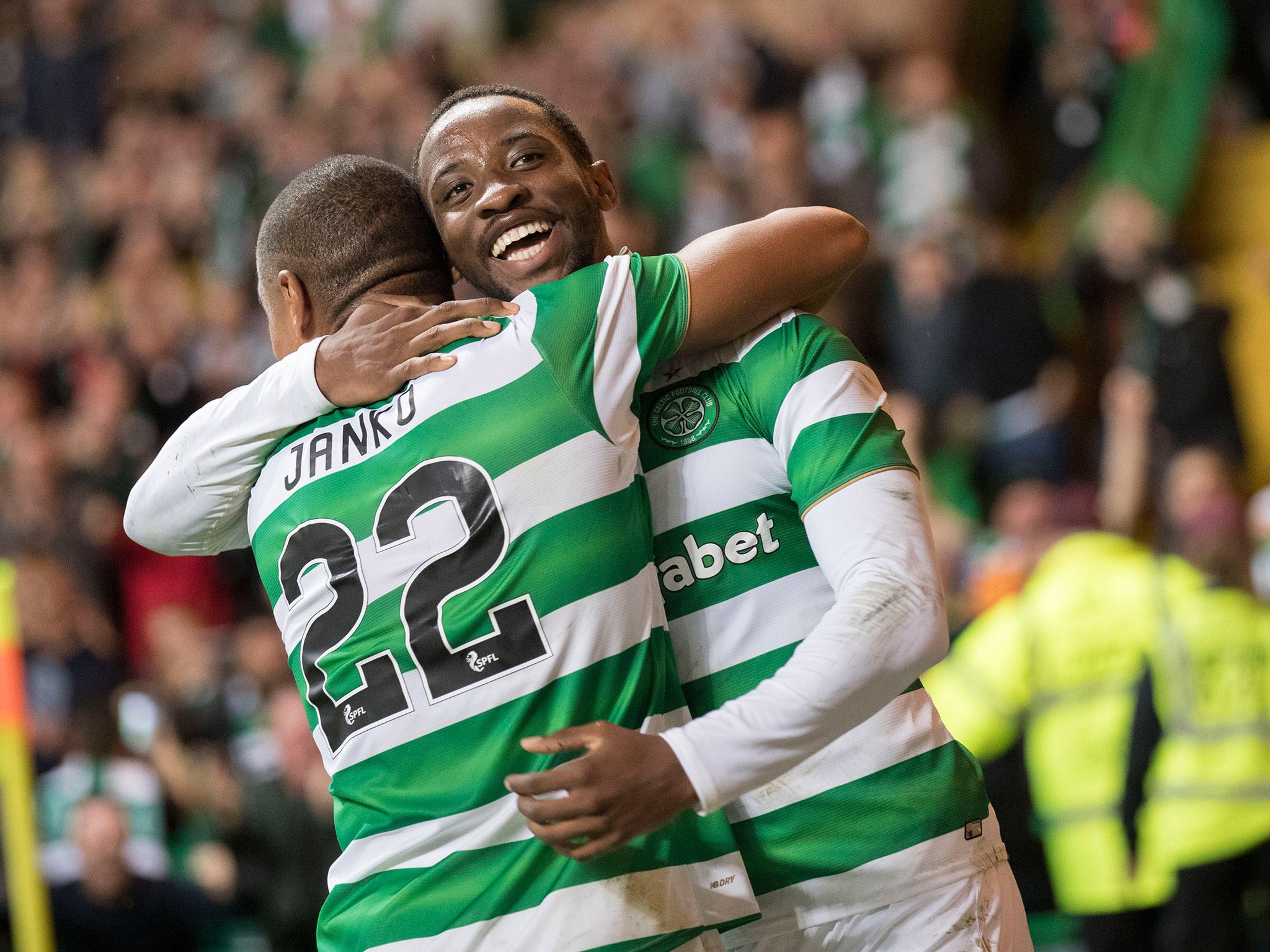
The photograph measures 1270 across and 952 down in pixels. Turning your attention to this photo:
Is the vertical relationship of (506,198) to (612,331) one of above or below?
above

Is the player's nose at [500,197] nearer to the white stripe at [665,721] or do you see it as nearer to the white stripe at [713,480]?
the white stripe at [713,480]

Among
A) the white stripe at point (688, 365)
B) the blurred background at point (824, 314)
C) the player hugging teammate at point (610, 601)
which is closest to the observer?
the player hugging teammate at point (610, 601)

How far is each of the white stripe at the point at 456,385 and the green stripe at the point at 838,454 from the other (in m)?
0.43

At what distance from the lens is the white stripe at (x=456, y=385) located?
2145mm

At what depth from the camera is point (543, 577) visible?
81.5 inches

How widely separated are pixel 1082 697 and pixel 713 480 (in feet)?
12.8

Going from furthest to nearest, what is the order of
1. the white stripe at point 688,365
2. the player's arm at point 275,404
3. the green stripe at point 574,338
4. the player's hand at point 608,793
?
the white stripe at point 688,365 < the player's arm at point 275,404 < the green stripe at point 574,338 < the player's hand at point 608,793

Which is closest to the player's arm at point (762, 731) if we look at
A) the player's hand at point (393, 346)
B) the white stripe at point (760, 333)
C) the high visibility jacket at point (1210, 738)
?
the white stripe at point (760, 333)

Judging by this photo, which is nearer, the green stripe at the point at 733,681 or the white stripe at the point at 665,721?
the white stripe at the point at 665,721

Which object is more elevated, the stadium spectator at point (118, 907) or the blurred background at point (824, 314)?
the blurred background at point (824, 314)

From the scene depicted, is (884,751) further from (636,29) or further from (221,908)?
(636,29)

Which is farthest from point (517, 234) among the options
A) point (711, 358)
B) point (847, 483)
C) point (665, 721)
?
point (665, 721)

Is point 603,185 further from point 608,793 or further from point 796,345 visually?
point 608,793

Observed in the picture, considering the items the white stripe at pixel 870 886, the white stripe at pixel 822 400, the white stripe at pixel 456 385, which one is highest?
the white stripe at pixel 456 385
